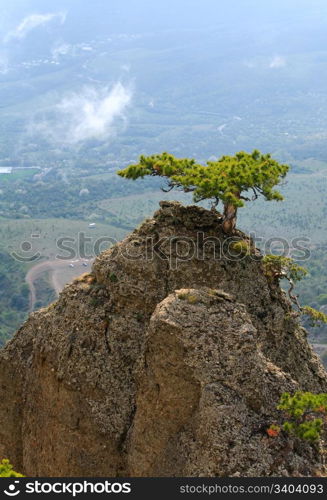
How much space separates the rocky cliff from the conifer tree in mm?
1117

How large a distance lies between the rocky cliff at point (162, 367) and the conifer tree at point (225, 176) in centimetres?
112

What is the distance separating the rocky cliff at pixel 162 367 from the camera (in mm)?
18984

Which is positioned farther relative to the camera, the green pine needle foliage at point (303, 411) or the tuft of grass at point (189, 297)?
the tuft of grass at point (189, 297)

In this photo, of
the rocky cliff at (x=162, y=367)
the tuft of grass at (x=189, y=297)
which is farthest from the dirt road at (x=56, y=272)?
the tuft of grass at (x=189, y=297)

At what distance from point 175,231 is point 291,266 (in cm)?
426

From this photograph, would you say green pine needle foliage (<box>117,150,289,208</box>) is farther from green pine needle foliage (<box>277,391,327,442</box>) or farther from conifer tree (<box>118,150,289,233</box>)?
green pine needle foliage (<box>277,391,327,442</box>)

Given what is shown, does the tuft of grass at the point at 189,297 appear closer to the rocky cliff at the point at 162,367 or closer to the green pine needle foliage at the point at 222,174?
the rocky cliff at the point at 162,367

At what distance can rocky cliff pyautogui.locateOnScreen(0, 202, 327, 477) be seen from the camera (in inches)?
747

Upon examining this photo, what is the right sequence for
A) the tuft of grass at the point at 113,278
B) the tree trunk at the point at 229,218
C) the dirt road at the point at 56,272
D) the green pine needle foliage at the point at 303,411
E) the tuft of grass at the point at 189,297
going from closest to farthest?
the green pine needle foliage at the point at 303,411, the tuft of grass at the point at 189,297, the tuft of grass at the point at 113,278, the tree trunk at the point at 229,218, the dirt road at the point at 56,272

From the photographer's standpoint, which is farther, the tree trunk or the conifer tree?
the tree trunk

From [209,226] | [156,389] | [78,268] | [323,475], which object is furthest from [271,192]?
[78,268]

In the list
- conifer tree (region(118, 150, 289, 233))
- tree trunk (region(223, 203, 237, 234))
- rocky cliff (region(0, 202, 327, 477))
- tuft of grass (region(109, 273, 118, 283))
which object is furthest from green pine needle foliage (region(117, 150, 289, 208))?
tuft of grass (region(109, 273, 118, 283))

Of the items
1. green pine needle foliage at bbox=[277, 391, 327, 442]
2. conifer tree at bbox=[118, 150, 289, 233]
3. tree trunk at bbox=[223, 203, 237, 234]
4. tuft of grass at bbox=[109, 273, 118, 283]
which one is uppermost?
conifer tree at bbox=[118, 150, 289, 233]

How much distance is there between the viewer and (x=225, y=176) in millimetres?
23375
